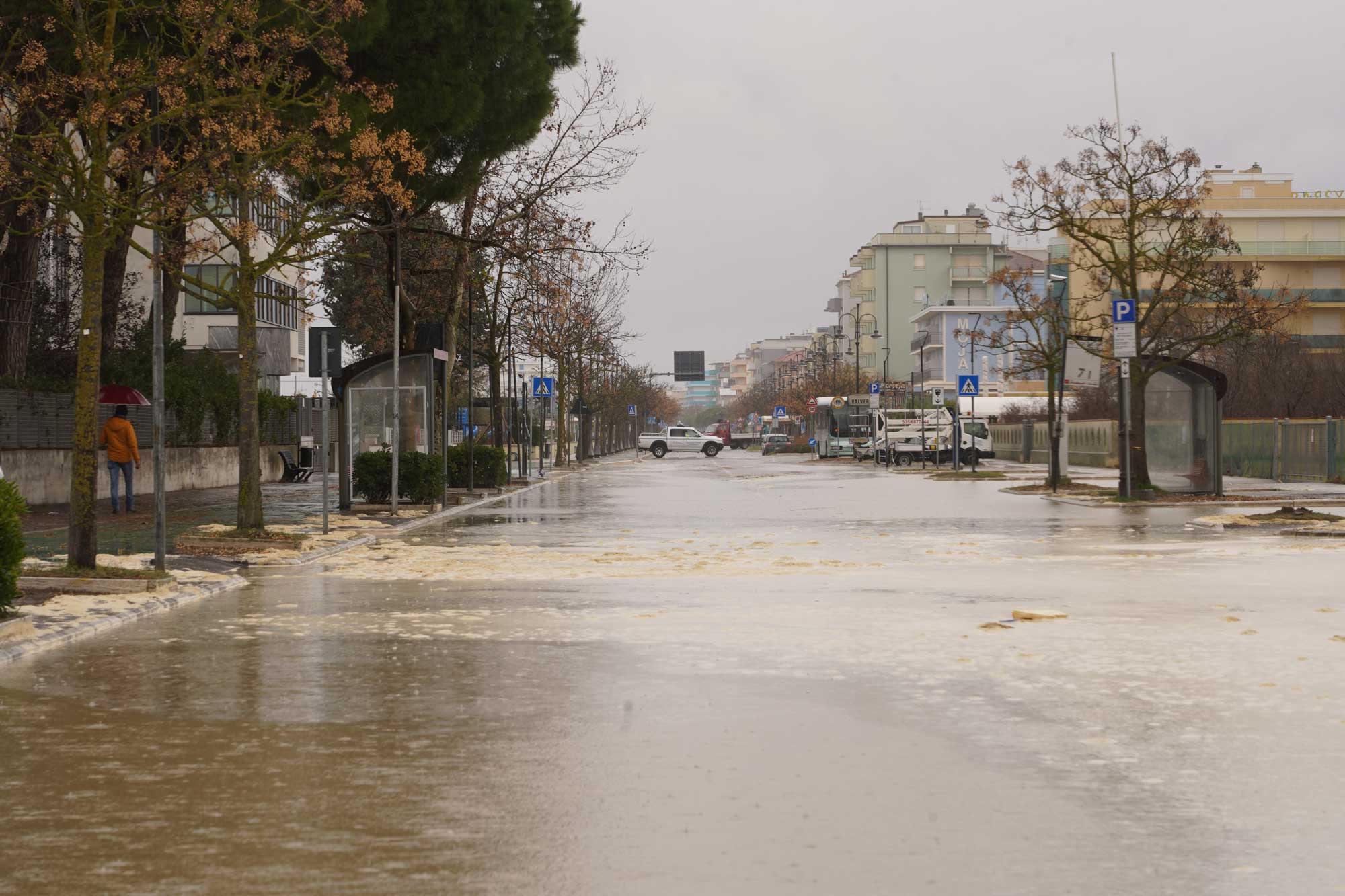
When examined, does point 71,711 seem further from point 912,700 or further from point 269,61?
point 269,61

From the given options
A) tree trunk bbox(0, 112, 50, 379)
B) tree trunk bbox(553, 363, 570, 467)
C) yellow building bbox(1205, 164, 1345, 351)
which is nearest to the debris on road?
tree trunk bbox(0, 112, 50, 379)

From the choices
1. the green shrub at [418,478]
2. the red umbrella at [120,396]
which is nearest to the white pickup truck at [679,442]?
the green shrub at [418,478]

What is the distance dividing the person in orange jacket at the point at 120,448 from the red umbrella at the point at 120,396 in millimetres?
1060

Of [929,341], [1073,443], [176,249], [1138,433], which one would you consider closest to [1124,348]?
[1138,433]

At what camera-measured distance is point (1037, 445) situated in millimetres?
71375

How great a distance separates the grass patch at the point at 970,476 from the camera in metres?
51.1

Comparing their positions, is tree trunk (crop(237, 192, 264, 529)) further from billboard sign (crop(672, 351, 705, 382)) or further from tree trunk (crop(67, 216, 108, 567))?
billboard sign (crop(672, 351, 705, 382))

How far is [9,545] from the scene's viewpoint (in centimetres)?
1245

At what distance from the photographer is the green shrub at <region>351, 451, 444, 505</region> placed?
100 feet

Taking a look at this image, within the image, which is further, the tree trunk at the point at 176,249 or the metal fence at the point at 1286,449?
the metal fence at the point at 1286,449

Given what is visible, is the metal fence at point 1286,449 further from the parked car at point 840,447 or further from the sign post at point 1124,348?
the parked car at point 840,447

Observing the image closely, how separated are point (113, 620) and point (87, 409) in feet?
11.2

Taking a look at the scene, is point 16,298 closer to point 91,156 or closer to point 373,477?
point 373,477

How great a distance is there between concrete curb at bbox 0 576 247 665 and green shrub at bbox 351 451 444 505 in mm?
13112
